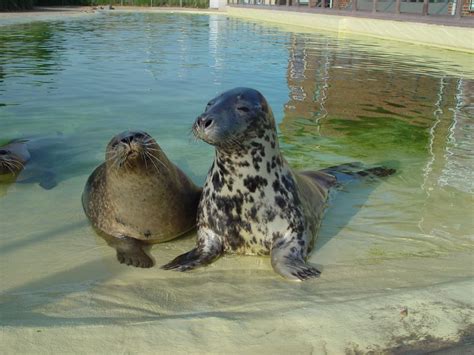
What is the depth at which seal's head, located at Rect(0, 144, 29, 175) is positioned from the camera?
546cm

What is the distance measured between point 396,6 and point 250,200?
70.5ft

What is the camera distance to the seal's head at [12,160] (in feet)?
17.9

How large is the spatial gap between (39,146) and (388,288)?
481 cm

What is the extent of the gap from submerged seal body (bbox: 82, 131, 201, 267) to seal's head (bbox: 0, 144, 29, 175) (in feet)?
6.19

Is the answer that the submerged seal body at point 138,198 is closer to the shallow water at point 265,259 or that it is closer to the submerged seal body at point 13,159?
the shallow water at point 265,259

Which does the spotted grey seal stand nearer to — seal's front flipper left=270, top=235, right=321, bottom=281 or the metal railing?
seal's front flipper left=270, top=235, right=321, bottom=281

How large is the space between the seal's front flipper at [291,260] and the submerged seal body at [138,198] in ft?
2.83

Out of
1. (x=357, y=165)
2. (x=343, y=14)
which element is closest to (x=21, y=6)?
(x=343, y=14)

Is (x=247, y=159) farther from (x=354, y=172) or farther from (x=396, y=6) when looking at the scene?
(x=396, y=6)

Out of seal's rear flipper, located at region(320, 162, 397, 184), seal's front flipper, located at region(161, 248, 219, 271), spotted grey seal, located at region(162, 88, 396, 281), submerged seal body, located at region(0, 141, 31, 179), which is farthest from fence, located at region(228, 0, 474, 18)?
seal's front flipper, located at region(161, 248, 219, 271)

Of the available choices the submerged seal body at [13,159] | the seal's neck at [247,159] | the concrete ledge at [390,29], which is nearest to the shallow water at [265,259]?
the submerged seal body at [13,159]

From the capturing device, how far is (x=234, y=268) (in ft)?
11.3

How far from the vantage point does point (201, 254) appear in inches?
139

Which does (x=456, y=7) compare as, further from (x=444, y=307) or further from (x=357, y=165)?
(x=444, y=307)
